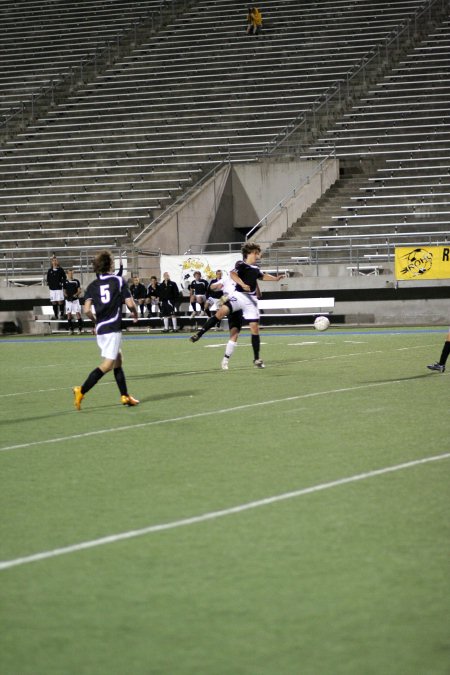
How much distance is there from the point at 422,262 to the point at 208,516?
26065mm

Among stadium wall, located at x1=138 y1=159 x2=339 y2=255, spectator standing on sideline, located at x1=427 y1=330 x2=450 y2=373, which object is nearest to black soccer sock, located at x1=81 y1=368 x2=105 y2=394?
spectator standing on sideline, located at x1=427 y1=330 x2=450 y2=373

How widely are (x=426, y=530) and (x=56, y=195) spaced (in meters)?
36.9

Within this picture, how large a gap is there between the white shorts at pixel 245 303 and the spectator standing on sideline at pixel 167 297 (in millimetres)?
13634

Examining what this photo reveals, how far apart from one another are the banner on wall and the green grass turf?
1957cm

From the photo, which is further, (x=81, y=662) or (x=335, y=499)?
(x=335, y=499)

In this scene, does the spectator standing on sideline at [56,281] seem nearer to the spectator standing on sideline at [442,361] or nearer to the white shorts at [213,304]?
the white shorts at [213,304]

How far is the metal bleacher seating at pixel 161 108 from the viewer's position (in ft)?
135

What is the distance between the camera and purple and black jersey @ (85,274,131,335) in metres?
12.9

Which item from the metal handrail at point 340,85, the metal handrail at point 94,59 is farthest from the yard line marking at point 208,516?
the metal handrail at point 94,59

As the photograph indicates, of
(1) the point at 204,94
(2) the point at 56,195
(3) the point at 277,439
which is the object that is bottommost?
(3) the point at 277,439

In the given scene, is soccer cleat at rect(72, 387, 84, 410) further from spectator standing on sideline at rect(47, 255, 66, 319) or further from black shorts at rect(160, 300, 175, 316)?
spectator standing on sideline at rect(47, 255, 66, 319)

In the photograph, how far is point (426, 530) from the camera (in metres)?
6.57

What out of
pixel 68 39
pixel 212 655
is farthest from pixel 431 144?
pixel 212 655

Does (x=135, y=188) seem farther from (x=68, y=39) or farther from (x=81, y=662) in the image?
(x=81, y=662)
